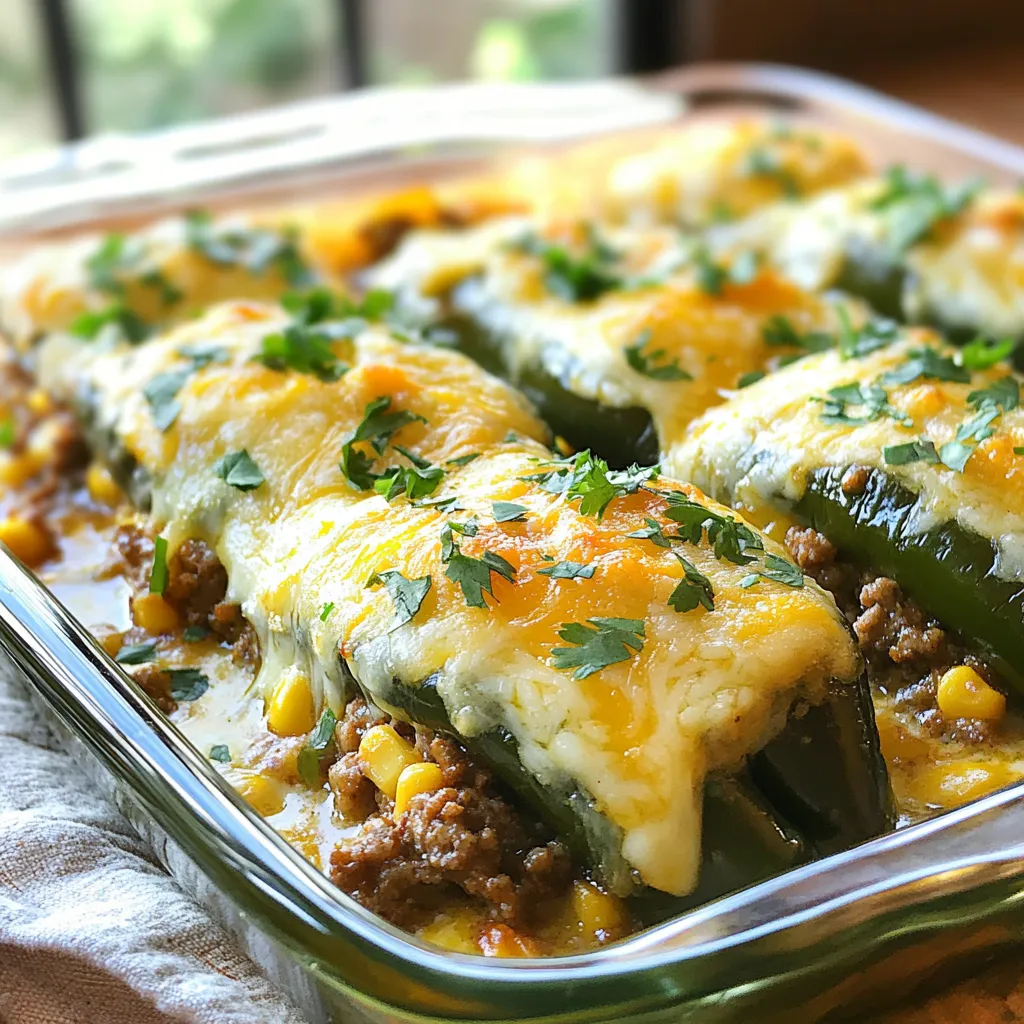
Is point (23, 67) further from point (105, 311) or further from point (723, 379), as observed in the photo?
point (723, 379)

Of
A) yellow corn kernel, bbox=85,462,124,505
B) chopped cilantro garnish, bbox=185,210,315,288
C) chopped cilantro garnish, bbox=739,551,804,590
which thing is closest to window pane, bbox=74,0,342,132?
chopped cilantro garnish, bbox=185,210,315,288

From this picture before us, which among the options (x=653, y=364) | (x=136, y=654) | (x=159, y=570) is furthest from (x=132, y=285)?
(x=653, y=364)

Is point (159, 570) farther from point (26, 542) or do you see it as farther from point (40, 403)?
point (40, 403)

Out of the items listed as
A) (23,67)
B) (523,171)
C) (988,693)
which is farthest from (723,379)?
(23,67)

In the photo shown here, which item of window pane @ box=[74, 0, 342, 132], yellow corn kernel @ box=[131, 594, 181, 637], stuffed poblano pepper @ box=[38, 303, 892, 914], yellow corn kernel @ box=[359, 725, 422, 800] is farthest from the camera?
window pane @ box=[74, 0, 342, 132]

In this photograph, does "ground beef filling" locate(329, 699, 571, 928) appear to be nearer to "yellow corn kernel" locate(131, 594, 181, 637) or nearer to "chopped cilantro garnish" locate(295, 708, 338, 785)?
"chopped cilantro garnish" locate(295, 708, 338, 785)
